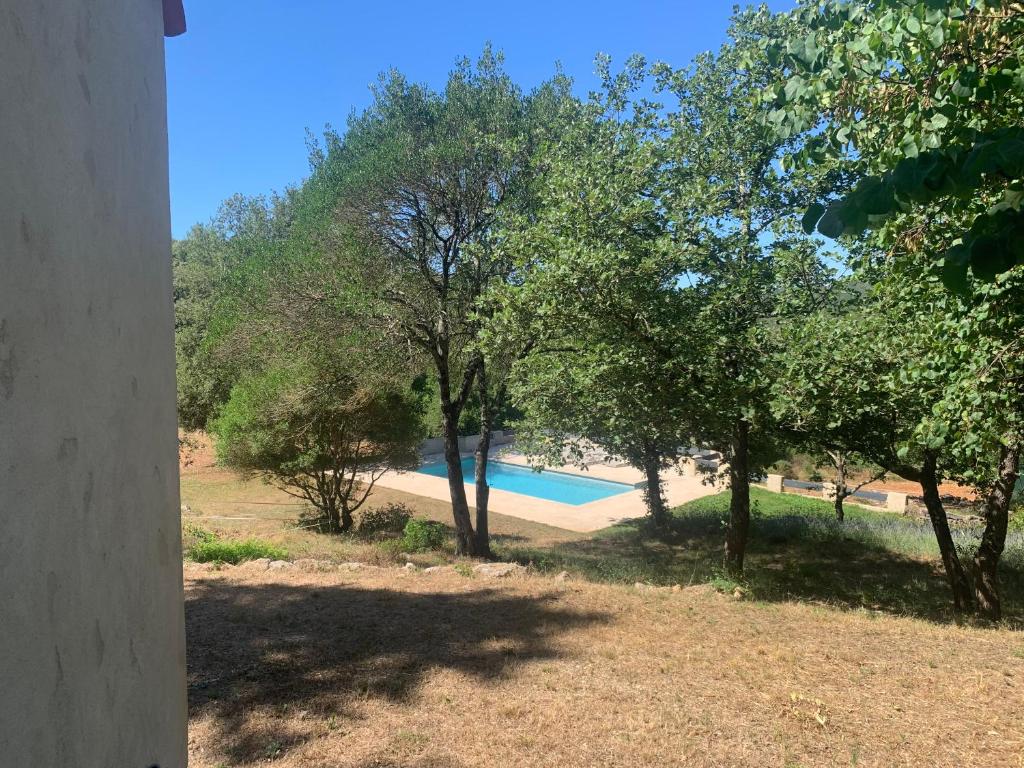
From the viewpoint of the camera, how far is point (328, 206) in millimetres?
13203

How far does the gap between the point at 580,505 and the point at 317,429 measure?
10.0 meters

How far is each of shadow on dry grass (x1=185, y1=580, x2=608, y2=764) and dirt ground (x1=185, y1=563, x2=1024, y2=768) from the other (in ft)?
0.07

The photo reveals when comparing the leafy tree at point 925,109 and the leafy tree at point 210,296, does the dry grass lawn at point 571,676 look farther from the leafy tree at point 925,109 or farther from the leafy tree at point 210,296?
the leafy tree at point 210,296

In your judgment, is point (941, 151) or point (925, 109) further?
point (925, 109)

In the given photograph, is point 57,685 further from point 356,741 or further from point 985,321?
point 985,321

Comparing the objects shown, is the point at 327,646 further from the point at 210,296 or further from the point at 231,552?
the point at 210,296

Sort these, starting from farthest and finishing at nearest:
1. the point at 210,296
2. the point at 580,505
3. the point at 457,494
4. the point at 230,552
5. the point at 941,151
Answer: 1. the point at 210,296
2. the point at 580,505
3. the point at 457,494
4. the point at 230,552
5. the point at 941,151

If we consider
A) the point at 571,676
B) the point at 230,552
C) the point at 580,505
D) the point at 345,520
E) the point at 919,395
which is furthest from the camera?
the point at 580,505

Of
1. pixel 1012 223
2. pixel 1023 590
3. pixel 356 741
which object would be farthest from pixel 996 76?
pixel 1023 590

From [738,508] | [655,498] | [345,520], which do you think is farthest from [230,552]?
[655,498]

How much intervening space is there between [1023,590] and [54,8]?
13.9 meters

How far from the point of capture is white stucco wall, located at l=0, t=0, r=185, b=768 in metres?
1.42

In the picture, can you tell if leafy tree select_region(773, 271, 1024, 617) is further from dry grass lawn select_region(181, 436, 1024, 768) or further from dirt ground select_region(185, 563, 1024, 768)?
dirt ground select_region(185, 563, 1024, 768)

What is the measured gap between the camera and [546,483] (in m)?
Answer: 27.2
